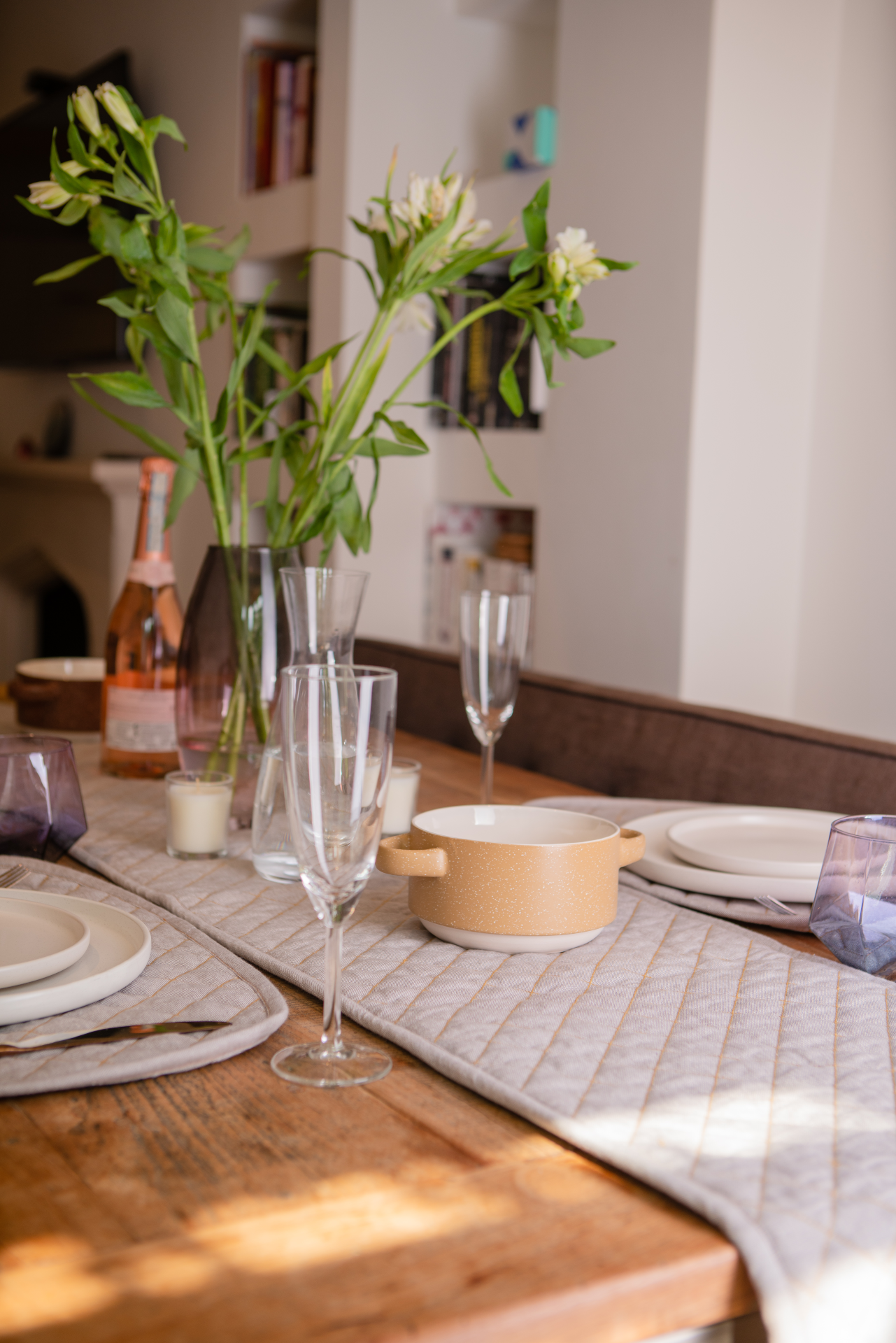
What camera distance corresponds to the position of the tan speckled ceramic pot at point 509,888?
0.77 meters

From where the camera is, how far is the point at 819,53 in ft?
8.24

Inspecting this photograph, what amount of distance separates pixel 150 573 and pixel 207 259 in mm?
359

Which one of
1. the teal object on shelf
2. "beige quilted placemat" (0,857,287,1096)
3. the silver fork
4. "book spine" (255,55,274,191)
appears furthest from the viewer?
"book spine" (255,55,274,191)

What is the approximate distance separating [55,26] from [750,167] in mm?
3569

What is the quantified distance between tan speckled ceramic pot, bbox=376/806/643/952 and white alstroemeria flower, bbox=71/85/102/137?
0.66 meters

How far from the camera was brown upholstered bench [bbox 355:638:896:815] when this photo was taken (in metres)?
1.40

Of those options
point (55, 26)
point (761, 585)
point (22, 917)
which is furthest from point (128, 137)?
point (55, 26)

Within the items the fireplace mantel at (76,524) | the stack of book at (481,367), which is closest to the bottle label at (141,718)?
the stack of book at (481,367)

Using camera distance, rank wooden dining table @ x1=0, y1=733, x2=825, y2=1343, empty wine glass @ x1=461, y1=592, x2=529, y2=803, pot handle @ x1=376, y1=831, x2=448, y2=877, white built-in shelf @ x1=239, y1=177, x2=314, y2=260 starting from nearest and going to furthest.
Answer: wooden dining table @ x1=0, y1=733, x2=825, y2=1343 < pot handle @ x1=376, y1=831, x2=448, y2=877 < empty wine glass @ x1=461, y1=592, x2=529, y2=803 < white built-in shelf @ x1=239, y1=177, x2=314, y2=260

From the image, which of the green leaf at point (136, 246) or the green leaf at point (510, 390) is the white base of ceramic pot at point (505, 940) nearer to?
the green leaf at point (510, 390)

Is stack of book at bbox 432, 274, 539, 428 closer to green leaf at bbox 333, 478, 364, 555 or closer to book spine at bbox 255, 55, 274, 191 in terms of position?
book spine at bbox 255, 55, 274, 191

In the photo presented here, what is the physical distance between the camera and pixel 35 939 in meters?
0.72

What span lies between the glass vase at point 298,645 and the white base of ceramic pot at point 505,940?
0.61ft

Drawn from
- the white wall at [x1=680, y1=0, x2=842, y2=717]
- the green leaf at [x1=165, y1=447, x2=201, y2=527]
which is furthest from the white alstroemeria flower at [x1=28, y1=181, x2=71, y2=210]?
the white wall at [x1=680, y1=0, x2=842, y2=717]
